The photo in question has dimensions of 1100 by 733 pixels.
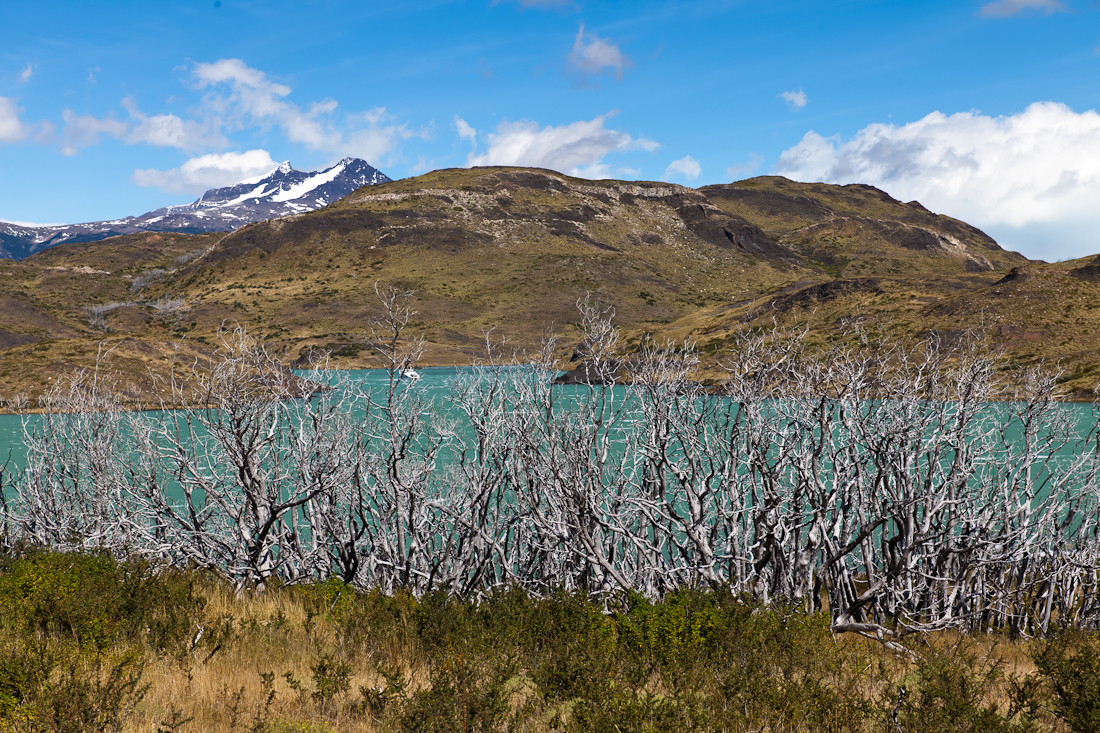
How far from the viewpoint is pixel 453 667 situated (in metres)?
5.69

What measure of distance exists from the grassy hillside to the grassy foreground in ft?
207

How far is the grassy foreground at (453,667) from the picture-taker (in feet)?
15.9

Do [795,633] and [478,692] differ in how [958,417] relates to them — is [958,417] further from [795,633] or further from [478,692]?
[478,692]

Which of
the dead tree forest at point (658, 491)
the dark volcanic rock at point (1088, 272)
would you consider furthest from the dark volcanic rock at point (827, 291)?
the dead tree forest at point (658, 491)

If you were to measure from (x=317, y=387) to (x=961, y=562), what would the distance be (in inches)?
427

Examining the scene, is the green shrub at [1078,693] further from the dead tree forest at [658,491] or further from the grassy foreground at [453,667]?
the dead tree forest at [658,491]

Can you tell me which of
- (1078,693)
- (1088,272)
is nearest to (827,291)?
(1088,272)

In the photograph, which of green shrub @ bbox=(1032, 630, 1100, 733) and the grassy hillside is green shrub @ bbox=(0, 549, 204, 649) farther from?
the grassy hillside

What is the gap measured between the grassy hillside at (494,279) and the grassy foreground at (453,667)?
6297 cm

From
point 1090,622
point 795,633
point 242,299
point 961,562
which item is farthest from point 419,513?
point 242,299

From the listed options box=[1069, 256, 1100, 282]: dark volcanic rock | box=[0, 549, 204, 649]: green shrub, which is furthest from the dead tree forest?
box=[1069, 256, 1100, 282]: dark volcanic rock

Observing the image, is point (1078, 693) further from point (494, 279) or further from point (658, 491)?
point (494, 279)

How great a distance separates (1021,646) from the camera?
1041 centimetres

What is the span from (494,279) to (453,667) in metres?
143
